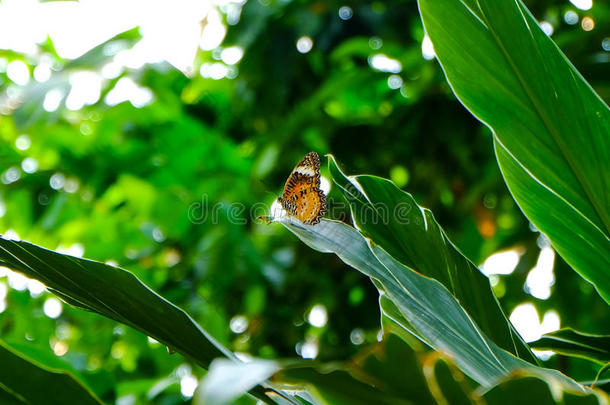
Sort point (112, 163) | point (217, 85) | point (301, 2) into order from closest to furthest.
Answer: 1. point (301, 2)
2. point (112, 163)
3. point (217, 85)

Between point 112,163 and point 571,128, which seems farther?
point 112,163

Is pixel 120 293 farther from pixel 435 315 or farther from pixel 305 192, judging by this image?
pixel 305 192

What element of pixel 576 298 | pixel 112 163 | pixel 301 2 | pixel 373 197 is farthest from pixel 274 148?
pixel 373 197

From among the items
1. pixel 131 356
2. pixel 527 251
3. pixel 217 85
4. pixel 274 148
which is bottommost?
pixel 131 356

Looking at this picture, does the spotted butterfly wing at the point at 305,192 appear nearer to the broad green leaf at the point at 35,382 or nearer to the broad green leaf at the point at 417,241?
the broad green leaf at the point at 417,241

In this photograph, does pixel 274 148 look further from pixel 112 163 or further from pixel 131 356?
pixel 131 356
